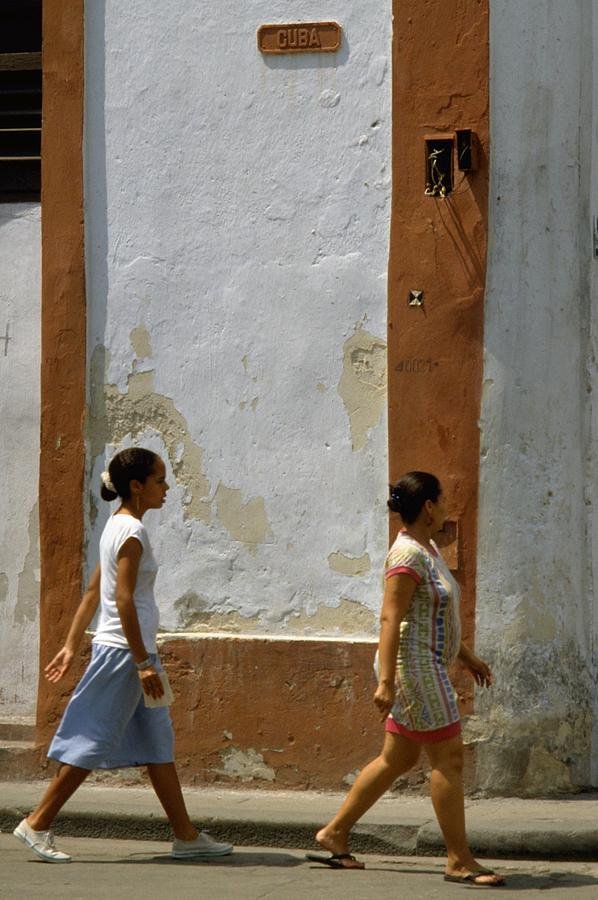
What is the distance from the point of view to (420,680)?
647cm

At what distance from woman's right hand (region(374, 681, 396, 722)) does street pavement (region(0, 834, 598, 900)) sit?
2.26ft

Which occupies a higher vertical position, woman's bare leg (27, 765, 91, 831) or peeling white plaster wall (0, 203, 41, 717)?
peeling white plaster wall (0, 203, 41, 717)

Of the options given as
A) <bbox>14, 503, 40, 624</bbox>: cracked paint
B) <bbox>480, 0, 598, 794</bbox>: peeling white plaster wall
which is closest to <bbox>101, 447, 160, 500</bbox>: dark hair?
<bbox>480, 0, 598, 794</bbox>: peeling white plaster wall

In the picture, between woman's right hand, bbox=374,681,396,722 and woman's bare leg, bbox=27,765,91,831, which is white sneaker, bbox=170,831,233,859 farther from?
woman's right hand, bbox=374,681,396,722

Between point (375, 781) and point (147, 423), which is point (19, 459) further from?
point (375, 781)

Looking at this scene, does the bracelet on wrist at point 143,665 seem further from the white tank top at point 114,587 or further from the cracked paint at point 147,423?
the cracked paint at point 147,423

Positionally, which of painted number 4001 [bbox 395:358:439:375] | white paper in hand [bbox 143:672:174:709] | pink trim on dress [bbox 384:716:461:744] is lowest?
pink trim on dress [bbox 384:716:461:744]

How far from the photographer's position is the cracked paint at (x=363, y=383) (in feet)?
27.1

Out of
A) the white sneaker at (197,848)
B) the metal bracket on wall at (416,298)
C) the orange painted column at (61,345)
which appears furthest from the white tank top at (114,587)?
the metal bracket on wall at (416,298)

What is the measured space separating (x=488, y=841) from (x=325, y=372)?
2.51 meters

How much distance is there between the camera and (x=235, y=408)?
8477mm

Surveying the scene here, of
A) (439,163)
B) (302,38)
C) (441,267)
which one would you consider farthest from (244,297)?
(302,38)

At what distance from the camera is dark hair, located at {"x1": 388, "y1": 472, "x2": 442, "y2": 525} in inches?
259

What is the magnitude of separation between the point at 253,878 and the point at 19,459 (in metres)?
3.48
